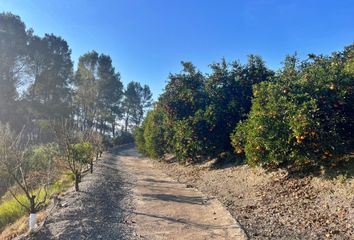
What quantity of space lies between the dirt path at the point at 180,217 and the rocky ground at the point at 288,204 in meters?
0.37

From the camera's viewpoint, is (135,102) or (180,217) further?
(135,102)

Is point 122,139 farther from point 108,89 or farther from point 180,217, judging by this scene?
point 180,217

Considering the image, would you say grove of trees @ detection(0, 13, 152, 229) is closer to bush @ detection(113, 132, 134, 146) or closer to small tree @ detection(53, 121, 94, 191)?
bush @ detection(113, 132, 134, 146)

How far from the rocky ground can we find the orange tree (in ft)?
2.29

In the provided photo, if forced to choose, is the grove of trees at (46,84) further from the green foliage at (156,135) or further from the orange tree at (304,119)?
the orange tree at (304,119)

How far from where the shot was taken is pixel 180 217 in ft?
25.4

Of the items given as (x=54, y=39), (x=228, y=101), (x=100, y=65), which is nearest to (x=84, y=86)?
(x=100, y=65)

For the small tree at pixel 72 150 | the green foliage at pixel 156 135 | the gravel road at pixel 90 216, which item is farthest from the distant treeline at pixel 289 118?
the green foliage at pixel 156 135

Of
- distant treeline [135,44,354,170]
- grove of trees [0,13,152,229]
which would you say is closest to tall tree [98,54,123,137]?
grove of trees [0,13,152,229]

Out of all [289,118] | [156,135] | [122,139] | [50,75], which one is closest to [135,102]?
[122,139]

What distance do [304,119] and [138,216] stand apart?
4.69m

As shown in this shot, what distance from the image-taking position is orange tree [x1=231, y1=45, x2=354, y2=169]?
8.26 metres

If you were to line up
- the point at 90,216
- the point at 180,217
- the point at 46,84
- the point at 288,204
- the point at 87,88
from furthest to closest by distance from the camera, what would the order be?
the point at 87,88
the point at 46,84
the point at 288,204
the point at 180,217
the point at 90,216

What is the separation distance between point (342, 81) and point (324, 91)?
74 centimetres
